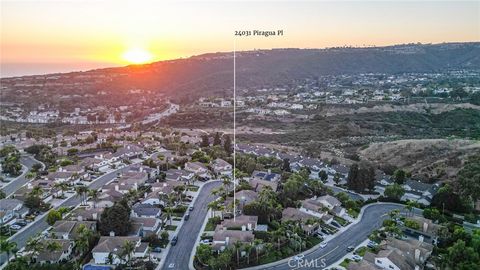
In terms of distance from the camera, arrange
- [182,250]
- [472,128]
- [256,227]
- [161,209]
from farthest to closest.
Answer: [472,128], [161,209], [256,227], [182,250]

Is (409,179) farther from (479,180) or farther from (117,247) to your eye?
(117,247)

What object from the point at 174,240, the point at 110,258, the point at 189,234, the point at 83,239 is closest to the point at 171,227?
the point at 189,234

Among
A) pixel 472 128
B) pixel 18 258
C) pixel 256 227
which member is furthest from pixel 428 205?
pixel 472 128

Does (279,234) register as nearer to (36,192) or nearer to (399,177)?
(399,177)

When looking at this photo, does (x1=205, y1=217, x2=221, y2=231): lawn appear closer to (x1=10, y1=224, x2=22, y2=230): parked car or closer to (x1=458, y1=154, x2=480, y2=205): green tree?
(x1=10, y1=224, x2=22, y2=230): parked car

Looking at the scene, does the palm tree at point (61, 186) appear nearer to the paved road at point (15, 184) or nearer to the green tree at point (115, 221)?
the paved road at point (15, 184)

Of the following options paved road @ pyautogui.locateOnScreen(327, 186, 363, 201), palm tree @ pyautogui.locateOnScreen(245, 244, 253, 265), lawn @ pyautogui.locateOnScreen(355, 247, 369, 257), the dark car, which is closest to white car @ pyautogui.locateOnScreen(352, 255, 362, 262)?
lawn @ pyautogui.locateOnScreen(355, 247, 369, 257)
